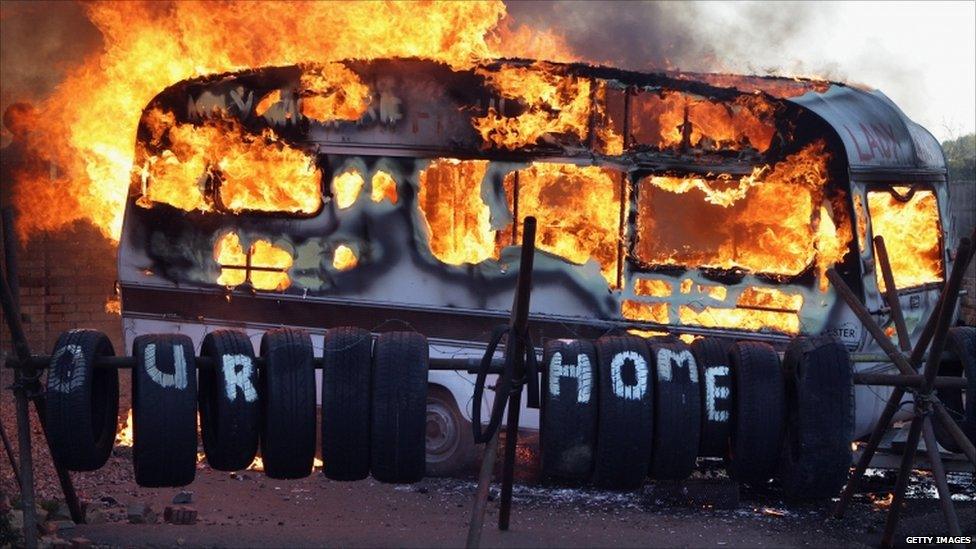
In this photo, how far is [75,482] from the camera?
28.6 feet

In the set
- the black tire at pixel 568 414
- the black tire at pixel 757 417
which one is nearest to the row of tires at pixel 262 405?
the black tire at pixel 568 414

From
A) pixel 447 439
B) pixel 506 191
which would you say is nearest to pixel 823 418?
pixel 506 191

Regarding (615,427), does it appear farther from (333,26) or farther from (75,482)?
(333,26)

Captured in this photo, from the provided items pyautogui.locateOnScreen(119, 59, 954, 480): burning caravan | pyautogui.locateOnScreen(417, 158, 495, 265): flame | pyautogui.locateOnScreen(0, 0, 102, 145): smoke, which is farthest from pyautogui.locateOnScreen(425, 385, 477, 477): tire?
pyautogui.locateOnScreen(0, 0, 102, 145): smoke

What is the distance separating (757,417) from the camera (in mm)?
6527

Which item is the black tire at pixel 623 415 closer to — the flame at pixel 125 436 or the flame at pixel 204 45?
the flame at pixel 204 45

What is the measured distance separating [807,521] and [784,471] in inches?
65.2

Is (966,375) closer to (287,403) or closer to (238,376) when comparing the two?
(287,403)

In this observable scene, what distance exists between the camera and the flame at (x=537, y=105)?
8.85 m

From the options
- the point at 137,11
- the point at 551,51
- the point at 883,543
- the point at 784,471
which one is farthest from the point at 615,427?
the point at 137,11

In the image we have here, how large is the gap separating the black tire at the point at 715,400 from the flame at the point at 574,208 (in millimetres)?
2229

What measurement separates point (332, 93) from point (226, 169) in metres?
1.16

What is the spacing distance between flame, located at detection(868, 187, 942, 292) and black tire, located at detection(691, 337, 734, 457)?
3.03m

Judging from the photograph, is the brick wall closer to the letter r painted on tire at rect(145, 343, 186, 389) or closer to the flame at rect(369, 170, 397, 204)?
the flame at rect(369, 170, 397, 204)
